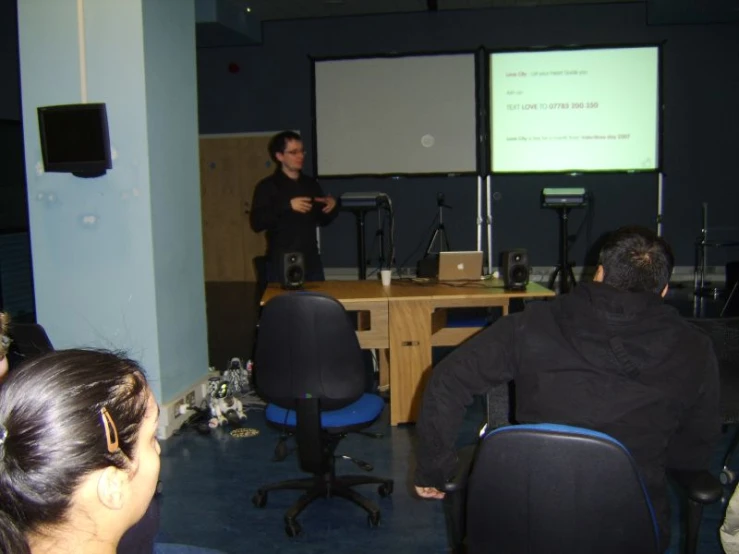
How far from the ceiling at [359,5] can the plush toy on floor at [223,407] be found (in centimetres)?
490

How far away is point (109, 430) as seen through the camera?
0.87 metres

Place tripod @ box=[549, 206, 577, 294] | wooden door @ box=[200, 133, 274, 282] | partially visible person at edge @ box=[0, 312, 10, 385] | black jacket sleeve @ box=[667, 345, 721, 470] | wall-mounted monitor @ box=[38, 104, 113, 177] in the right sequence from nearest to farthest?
partially visible person at edge @ box=[0, 312, 10, 385] < black jacket sleeve @ box=[667, 345, 721, 470] < wall-mounted monitor @ box=[38, 104, 113, 177] < tripod @ box=[549, 206, 577, 294] < wooden door @ box=[200, 133, 274, 282]

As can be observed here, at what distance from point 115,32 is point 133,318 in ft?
4.81

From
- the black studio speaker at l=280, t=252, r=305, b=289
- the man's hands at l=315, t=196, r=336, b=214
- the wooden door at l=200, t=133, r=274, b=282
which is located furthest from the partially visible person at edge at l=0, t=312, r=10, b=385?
the wooden door at l=200, t=133, r=274, b=282

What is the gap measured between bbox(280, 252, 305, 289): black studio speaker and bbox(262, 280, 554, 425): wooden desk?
0.10 meters

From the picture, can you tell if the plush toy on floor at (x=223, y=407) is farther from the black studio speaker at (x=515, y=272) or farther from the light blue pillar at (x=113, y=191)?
the black studio speaker at (x=515, y=272)

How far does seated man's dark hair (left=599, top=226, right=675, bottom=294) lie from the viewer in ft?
5.90

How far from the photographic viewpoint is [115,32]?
11.5ft

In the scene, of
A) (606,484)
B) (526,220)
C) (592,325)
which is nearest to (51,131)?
(592,325)

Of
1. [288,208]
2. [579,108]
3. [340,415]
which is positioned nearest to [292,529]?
[340,415]

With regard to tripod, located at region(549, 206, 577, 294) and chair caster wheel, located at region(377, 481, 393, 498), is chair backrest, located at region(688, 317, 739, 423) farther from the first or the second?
tripod, located at region(549, 206, 577, 294)

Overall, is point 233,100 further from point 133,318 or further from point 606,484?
point 606,484

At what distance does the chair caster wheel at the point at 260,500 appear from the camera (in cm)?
292

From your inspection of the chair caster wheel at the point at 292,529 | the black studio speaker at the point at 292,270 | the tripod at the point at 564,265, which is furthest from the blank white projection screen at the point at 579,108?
the chair caster wheel at the point at 292,529
